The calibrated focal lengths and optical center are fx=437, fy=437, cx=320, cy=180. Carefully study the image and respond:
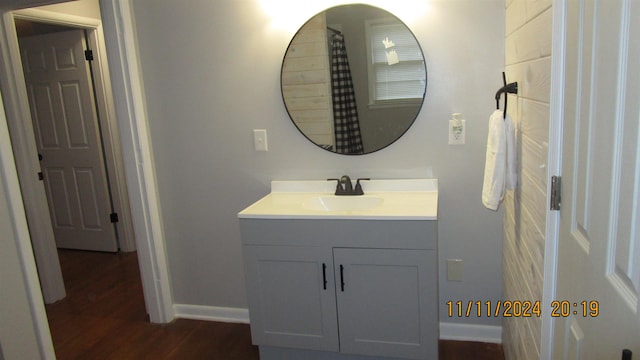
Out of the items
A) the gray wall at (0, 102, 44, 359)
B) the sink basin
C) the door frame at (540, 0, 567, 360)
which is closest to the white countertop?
the sink basin

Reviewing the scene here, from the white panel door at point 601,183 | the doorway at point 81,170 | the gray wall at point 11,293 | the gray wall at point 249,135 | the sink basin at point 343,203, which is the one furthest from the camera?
the doorway at point 81,170

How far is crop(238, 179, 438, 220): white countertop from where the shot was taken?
6.35 feet

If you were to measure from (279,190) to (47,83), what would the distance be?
2831mm

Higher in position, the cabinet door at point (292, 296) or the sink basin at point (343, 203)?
the sink basin at point (343, 203)

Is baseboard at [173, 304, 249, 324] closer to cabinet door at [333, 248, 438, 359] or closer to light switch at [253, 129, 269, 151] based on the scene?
cabinet door at [333, 248, 438, 359]

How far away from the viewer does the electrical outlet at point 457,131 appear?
7.13 feet

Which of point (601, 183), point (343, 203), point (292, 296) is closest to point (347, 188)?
point (343, 203)

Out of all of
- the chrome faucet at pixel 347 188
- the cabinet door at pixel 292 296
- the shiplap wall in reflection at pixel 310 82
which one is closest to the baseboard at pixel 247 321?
the cabinet door at pixel 292 296

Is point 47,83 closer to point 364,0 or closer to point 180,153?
point 180,153

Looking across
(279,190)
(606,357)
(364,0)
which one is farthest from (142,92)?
(606,357)

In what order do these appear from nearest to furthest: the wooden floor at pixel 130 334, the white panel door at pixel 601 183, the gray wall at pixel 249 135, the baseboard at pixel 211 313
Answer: the white panel door at pixel 601 183
the gray wall at pixel 249 135
the wooden floor at pixel 130 334
the baseboard at pixel 211 313

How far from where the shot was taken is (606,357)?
814 mm

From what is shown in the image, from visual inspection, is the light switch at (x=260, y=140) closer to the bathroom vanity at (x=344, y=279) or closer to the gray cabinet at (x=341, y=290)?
the bathroom vanity at (x=344, y=279)

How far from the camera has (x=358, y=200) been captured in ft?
7.47
